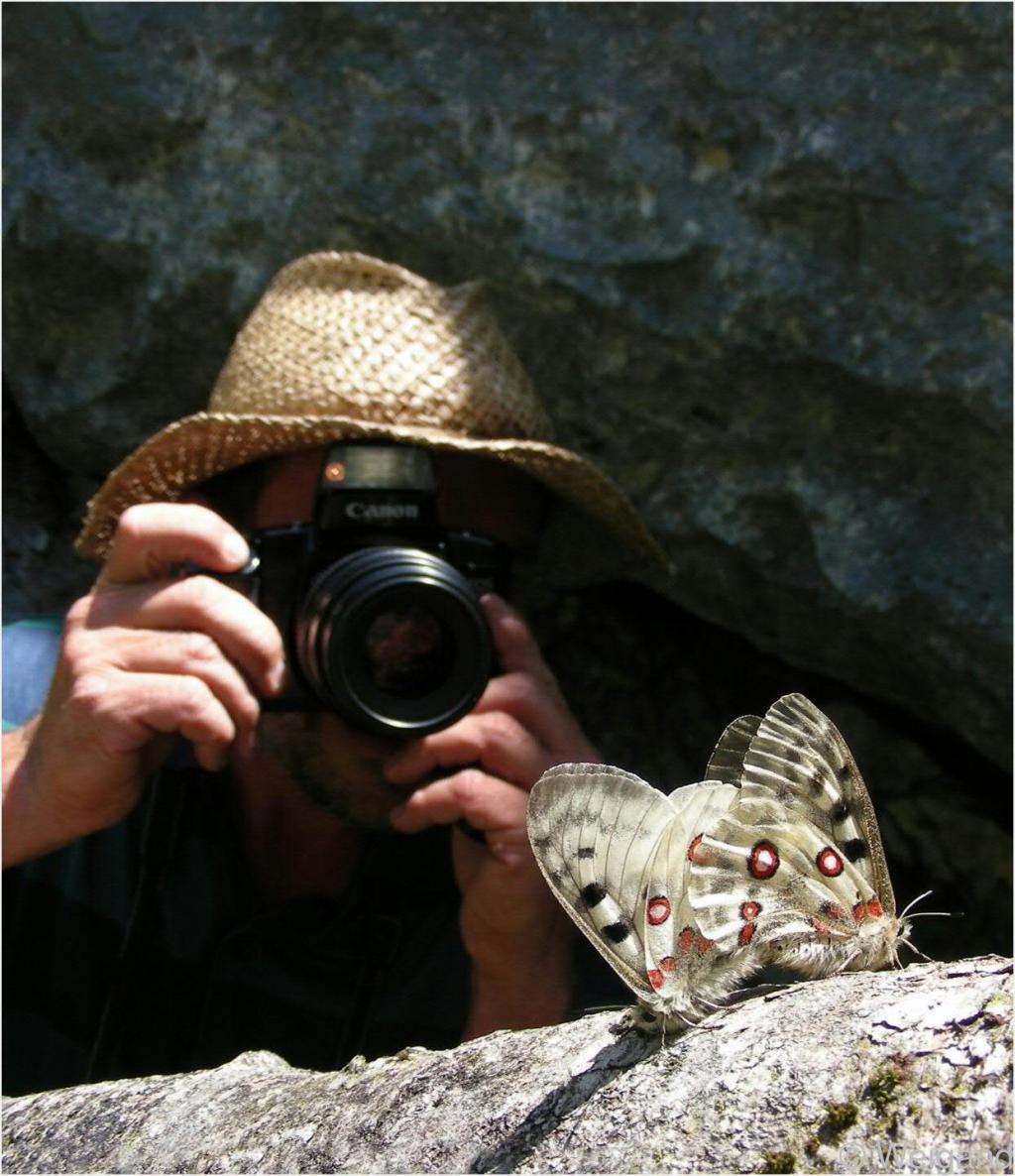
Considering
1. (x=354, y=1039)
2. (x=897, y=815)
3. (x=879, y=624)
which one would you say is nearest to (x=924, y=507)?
(x=879, y=624)

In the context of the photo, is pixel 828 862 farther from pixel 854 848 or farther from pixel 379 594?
Result: pixel 379 594

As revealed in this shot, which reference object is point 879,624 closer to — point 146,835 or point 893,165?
point 893,165

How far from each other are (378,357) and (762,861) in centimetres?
117

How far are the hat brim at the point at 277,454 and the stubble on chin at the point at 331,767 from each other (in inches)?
14.2

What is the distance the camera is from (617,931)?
2.45ft

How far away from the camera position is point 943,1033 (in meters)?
0.65

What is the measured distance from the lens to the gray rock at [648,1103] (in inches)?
24.8

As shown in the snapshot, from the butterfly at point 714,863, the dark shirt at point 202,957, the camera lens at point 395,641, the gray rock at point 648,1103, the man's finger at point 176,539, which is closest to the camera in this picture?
the gray rock at point 648,1103

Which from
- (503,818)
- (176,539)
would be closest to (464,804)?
(503,818)

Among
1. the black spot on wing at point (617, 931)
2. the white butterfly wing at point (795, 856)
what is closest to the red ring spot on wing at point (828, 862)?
the white butterfly wing at point (795, 856)

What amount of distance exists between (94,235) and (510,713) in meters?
1.07

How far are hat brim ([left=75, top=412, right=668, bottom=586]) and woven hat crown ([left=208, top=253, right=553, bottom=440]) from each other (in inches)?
1.4

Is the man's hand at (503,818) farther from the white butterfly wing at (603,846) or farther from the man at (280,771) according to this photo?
the white butterfly wing at (603,846)

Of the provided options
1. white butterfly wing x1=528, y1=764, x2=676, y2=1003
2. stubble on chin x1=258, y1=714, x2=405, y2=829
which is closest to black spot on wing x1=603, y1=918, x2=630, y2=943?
white butterfly wing x1=528, y1=764, x2=676, y2=1003
